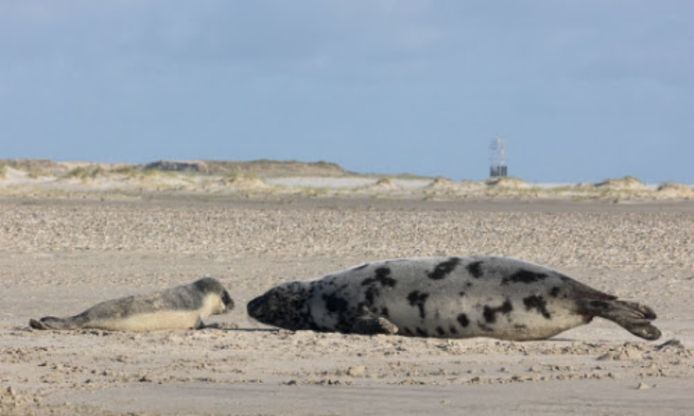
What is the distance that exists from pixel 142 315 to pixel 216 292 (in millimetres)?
969

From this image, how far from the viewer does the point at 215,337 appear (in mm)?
10531

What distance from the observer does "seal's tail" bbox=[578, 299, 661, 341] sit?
10.3m

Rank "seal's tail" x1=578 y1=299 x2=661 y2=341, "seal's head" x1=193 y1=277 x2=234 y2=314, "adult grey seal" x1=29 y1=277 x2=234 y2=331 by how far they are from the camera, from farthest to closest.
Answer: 1. "seal's head" x1=193 y1=277 x2=234 y2=314
2. "adult grey seal" x1=29 y1=277 x2=234 y2=331
3. "seal's tail" x1=578 y1=299 x2=661 y2=341

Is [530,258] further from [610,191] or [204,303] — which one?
[610,191]

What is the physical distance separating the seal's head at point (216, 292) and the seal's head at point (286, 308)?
577 mm

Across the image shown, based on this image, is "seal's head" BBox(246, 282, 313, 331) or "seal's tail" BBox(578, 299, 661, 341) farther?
"seal's head" BBox(246, 282, 313, 331)

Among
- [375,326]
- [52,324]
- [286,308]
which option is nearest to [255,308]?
[286,308]

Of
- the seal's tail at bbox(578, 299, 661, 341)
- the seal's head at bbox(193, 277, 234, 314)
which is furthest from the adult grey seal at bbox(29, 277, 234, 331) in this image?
the seal's tail at bbox(578, 299, 661, 341)

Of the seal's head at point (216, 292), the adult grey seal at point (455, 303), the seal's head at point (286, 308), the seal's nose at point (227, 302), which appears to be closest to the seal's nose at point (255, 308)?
the seal's head at point (286, 308)

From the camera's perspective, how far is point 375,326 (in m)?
10.7

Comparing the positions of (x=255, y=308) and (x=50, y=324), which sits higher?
(x=255, y=308)

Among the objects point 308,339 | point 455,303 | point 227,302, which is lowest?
point 308,339

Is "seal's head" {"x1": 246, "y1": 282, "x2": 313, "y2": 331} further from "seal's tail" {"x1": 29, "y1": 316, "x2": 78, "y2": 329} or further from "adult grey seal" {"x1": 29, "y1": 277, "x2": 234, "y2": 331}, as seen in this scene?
"seal's tail" {"x1": 29, "y1": 316, "x2": 78, "y2": 329}

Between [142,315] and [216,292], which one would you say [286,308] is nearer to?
[216,292]
